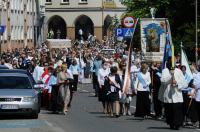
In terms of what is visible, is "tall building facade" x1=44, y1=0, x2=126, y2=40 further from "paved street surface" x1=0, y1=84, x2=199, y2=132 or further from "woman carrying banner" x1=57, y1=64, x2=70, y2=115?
"woman carrying banner" x1=57, y1=64, x2=70, y2=115

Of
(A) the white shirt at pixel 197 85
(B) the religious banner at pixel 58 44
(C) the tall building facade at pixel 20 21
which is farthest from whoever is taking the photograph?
(B) the religious banner at pixel 58 44

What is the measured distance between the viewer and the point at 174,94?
20.9m

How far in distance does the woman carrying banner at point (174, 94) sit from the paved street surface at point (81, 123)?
30 centimetres

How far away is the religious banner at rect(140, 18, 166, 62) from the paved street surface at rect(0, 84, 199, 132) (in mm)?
2638

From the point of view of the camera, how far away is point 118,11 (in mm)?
117562

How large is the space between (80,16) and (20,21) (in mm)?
35616

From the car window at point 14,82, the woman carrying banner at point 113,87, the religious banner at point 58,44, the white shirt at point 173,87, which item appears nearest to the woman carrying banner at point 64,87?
the car window at point 14,82

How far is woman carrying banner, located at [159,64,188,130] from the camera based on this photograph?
67.8 feet

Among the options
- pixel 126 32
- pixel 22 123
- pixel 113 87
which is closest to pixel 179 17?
pixel 126 32

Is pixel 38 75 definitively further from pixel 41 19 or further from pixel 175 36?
pixel 41 19

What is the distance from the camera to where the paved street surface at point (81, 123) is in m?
20.9

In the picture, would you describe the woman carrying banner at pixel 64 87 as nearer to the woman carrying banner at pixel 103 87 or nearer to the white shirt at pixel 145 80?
the woman carrying banner at pixel 103 87

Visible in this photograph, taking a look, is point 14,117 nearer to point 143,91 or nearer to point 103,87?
point 103,87

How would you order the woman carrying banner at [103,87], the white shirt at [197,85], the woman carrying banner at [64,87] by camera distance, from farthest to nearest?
the woman carrying banner at [64,87]
the woman carrying banner at [103,87]
the white shirt at [197,85]
